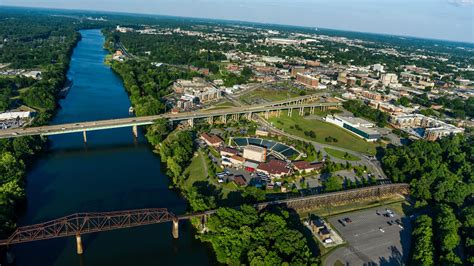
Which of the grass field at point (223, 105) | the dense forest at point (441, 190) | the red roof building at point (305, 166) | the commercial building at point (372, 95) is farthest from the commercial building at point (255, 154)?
the commercial building at point (372, 95)

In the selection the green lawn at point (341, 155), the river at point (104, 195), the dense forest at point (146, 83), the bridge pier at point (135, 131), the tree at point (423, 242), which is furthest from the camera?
the dense forest at point (146, 83)

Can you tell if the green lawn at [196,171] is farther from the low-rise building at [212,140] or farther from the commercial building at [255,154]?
the commercial building at [255,154]

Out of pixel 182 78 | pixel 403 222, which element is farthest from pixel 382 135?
pixel 182 78

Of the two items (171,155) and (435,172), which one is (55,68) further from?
(435,172)

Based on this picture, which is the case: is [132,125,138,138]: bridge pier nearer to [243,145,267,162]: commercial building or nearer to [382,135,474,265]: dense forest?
[243,145,267,162]: commercial building

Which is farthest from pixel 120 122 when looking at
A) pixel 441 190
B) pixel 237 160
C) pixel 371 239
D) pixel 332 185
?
pixel 441 190

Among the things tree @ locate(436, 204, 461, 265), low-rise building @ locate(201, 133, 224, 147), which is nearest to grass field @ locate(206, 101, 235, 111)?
low-rise building @ locate(201, 133, 224, 147)
